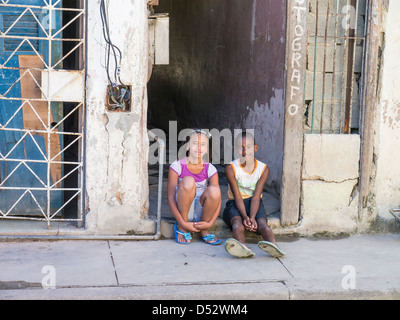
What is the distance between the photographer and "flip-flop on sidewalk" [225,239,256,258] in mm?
5402

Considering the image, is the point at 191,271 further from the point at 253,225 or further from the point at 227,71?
the point at 227,71

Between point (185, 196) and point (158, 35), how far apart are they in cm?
159

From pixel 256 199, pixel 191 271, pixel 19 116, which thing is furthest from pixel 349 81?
pixel 19 116

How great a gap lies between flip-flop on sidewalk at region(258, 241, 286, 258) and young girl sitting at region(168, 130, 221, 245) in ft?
2.03

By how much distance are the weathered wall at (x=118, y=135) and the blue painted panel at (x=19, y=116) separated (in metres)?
0.56

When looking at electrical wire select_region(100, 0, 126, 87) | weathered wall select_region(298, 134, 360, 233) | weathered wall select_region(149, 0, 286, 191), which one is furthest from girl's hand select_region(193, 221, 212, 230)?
electrical wire select_region(100, 0, 126, 87)

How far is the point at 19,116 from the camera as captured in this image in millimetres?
6207

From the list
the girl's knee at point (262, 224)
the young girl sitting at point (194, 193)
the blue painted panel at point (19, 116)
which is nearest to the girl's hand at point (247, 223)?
the girl's knee at point (262, 224)

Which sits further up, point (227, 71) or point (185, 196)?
point (227, 71)

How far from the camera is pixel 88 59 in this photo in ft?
19.1

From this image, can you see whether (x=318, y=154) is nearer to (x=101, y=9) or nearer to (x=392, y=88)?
(x=392, y=88)

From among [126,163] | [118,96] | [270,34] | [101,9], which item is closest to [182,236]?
[126,163]

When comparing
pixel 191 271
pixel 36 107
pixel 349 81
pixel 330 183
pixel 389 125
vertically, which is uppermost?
pixel 349 81

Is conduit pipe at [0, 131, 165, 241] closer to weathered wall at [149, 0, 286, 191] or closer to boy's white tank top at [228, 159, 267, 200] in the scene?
boy's white tank top at [228, 159, 267, 200]
